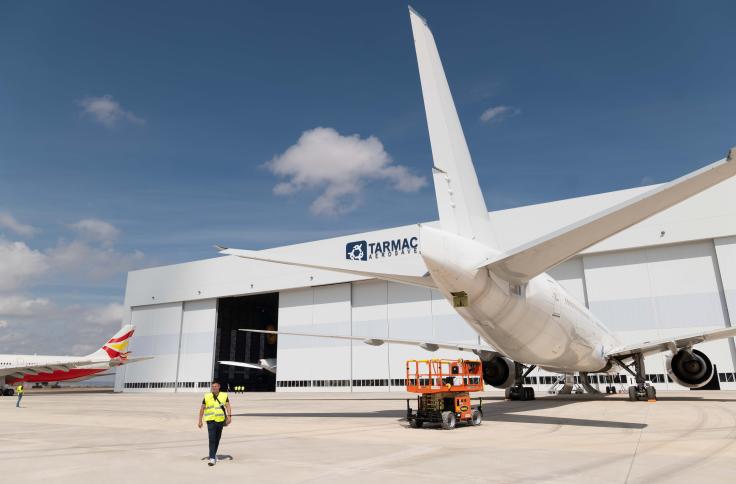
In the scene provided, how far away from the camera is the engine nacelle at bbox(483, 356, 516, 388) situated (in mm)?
21000

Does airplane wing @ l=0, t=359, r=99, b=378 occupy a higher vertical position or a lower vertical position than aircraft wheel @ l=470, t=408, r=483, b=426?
higher

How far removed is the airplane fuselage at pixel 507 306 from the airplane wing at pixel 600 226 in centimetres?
54

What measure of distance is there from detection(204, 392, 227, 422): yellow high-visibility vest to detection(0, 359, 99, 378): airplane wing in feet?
149

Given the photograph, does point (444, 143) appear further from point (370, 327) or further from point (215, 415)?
point (370, 327)

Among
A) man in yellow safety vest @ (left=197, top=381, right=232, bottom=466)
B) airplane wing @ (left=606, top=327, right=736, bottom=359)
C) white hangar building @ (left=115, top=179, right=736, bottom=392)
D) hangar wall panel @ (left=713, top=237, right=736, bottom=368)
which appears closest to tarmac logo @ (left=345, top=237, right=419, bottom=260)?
white hangar building @ (left=115, top=179, right=736, bottom=392)

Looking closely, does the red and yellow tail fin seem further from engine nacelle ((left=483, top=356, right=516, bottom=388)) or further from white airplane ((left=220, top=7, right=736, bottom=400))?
white airplane ((left=220, top=7, right=736, bottom=400))

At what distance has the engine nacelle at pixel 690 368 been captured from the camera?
19.6 m

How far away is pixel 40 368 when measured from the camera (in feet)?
154

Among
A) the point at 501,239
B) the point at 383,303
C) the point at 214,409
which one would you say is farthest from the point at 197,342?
the point at 214,409

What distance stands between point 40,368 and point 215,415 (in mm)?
49070

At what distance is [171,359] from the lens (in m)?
51.5

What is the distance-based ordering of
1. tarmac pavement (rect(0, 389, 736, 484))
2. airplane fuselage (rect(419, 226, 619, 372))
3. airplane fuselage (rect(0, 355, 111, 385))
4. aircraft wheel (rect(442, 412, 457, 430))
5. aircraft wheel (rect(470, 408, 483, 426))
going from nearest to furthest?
tarmac pavement (rect(0, 389, 736, 484)), airplane fuselage (rect(419, 226, 619, 372)), aircraft wheel (rect(442, 412, 457, 430)), aircraft wheel (rect(470, 408, 483, 426)), airplane fuselage (rect(0, 355, 111, 385))

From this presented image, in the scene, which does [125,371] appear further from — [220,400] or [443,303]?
[220,400]

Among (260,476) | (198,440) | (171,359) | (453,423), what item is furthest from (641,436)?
(171,359)
